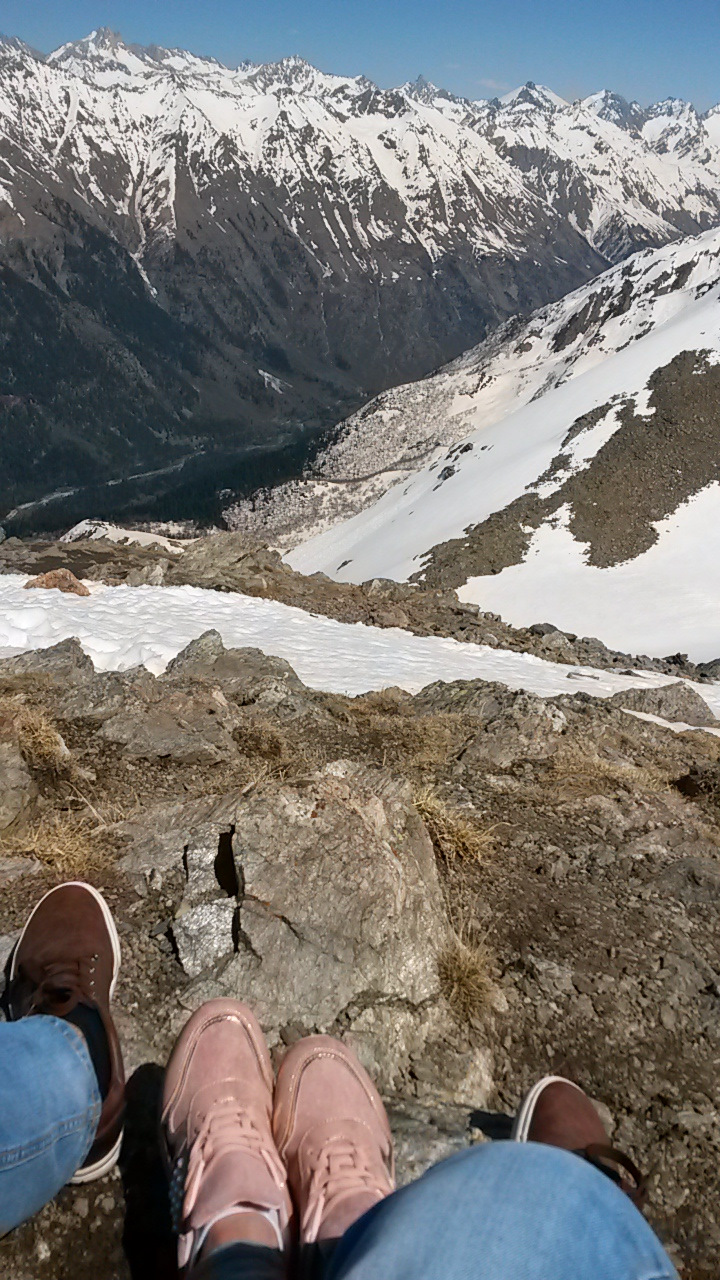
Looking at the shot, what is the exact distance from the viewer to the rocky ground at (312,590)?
64.3 ft

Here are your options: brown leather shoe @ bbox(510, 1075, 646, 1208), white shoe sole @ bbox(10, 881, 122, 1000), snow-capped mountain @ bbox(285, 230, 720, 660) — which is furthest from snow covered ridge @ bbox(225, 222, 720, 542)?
brown leather shoe @ bbox(510, 1075, 646, 1208)

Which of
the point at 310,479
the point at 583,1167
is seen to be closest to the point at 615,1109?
the point at 583,1167

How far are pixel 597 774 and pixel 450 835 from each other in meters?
2.65

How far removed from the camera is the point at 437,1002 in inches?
150

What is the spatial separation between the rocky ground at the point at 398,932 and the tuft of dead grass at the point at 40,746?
1.1 inches

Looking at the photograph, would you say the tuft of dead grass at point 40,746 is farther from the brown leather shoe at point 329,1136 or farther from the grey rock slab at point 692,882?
the grey rock slab at point 692,882

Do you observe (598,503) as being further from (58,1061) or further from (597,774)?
(58,1061)

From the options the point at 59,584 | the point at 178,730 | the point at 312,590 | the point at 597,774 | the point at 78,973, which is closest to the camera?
the point at 78,973

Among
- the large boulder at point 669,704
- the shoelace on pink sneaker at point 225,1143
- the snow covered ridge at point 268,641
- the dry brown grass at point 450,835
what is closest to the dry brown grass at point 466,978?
the dry brown grass at point 450,835

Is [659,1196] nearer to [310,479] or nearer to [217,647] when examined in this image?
[217,647]

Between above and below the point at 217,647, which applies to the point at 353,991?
below

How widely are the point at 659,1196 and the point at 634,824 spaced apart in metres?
3.46

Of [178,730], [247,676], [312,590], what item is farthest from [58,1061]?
[312,590]

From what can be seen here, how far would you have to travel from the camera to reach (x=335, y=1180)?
2.56m
